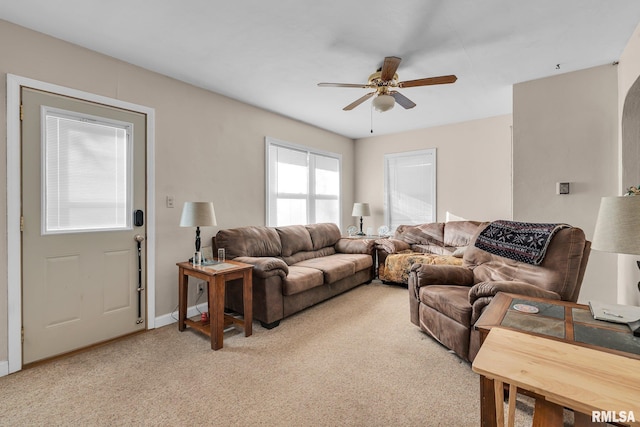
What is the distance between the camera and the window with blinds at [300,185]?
4508mm

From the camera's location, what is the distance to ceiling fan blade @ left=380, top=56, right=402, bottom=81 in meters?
2.39

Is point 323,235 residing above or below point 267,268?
above

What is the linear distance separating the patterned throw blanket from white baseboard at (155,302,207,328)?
3.05 meters

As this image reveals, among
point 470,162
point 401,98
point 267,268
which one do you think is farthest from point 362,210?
point 267,268

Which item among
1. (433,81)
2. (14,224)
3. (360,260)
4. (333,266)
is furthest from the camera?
(360,260)

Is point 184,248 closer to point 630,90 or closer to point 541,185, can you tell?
point 541,185

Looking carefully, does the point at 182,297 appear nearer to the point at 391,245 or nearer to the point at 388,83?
the point at 388,83

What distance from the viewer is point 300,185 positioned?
5.02 m

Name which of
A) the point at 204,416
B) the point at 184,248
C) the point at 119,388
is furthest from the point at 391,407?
the point at 184,248

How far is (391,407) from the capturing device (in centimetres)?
183

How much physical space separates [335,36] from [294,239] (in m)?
2.61

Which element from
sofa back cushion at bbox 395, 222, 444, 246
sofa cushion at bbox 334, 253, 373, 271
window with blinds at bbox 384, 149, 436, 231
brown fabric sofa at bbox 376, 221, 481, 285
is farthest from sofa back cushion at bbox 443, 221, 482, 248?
sofa cushion at bbox 334, 253, 373, 271

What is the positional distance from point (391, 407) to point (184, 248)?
2.59 m

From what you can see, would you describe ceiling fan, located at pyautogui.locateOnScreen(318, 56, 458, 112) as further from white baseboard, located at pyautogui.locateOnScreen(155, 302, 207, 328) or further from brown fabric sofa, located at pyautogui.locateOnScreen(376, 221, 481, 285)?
white baseboard, located at pyautogui.locateOnScreen(155, 302, 207, 328)
